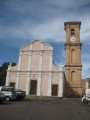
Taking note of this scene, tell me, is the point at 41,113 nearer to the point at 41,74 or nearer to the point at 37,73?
the point at 41,74

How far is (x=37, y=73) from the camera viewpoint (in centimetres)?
2727

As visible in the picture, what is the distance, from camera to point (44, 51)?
2847 centimetres

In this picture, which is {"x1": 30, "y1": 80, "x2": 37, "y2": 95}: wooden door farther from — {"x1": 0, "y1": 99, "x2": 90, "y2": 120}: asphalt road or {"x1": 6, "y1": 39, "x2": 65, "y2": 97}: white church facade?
{"x1": 0, "y1": 99, "x2": 90, "y2": 120}: asphalt road

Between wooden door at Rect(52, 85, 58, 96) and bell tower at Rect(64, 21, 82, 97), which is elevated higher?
bell tower at Rect(64, 21, 82, 97)

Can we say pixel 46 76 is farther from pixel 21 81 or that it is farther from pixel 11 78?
pixel 11 78

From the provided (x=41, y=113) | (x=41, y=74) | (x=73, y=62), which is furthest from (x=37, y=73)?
(x=41, y=113)

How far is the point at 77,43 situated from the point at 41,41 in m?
9.99

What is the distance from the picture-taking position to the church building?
26094mm

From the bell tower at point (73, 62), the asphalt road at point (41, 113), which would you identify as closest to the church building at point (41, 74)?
the bell tower at point (73, 62)

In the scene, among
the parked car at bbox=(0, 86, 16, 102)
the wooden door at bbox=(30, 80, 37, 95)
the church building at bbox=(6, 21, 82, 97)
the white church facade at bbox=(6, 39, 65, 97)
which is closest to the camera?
the parked car at bbox=(0, 86, 16, 102)

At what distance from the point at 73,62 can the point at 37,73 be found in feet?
34.6

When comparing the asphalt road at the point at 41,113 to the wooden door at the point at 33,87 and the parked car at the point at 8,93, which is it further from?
the wooden door at the point at 33,87

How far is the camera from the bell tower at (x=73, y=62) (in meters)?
31.5

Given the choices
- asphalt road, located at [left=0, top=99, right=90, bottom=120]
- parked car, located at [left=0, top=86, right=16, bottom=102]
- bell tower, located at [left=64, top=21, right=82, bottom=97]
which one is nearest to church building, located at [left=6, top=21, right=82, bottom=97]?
bell tower, located at [left=64, top=21, right=82, bottom=97]
